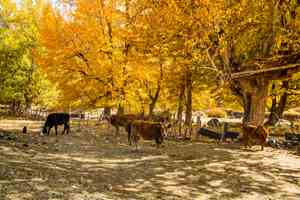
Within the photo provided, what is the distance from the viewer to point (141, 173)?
11.1m

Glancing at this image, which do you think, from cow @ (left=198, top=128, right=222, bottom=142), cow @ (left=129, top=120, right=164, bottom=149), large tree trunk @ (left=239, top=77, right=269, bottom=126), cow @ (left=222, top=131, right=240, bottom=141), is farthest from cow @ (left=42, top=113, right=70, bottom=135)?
large tree trunk @ (left=239, top=77, right=269, bottom=126)

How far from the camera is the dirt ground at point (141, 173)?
8570 mm

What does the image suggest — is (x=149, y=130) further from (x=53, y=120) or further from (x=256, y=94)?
(x=53, y=120)

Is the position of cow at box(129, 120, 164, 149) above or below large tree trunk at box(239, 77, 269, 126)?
below

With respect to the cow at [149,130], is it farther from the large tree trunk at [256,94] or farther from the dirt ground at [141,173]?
the large tree trunk at [256,94]

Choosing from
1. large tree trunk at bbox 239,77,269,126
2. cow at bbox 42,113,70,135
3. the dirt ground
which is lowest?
the dirt ground

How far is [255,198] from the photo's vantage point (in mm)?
9250

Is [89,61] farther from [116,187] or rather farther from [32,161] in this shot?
[116,187]

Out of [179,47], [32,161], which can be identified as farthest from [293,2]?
[32,161]

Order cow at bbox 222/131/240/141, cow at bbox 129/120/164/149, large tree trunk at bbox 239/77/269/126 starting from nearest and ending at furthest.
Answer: cow at bbox 129/120/164/149, large tree trunk at bbox 239/77/269/126, cow at bbox 222/131/240/141

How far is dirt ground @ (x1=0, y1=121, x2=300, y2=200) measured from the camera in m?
8.57

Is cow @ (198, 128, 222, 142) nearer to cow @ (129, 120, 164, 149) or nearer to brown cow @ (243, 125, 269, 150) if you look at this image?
brown cow @ (243, 125, 269, 150)

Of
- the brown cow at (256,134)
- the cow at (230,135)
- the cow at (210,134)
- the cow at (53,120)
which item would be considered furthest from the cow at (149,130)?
the cow at (230,135)

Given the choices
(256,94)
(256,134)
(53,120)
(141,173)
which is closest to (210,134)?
(256,94)
